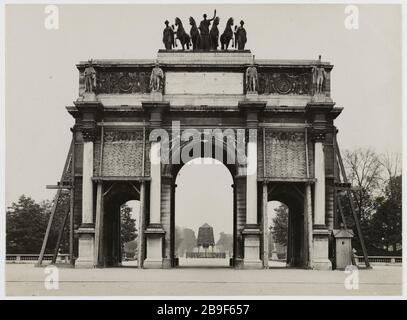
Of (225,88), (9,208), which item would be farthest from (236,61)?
(9,208)

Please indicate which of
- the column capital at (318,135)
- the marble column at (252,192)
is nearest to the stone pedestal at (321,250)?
the marble column at (252,192)

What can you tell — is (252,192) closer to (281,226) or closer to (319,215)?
(319,215)

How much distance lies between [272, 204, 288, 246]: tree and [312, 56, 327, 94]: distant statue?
34713 mm

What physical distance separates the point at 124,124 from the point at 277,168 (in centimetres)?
681

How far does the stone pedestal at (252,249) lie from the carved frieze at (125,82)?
24.9 feet

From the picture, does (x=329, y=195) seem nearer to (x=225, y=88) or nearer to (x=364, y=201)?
(x=225, y=88)

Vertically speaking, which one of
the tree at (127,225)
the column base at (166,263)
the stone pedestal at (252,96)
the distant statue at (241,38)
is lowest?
the column base at (166,263)

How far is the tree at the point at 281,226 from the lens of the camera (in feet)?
228

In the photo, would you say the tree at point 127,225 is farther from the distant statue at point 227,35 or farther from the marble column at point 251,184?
the marble column at point 251,184

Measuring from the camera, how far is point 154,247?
3300cm

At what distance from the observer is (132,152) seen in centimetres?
3406

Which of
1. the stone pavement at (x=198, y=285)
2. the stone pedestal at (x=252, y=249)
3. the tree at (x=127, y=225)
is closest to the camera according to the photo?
the stone pavement at (x=198, y=285)

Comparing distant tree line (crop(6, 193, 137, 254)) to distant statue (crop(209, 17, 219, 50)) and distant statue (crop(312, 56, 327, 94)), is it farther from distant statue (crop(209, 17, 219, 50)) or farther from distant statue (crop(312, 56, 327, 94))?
distant statue (crop(312, 56, 327, 94))

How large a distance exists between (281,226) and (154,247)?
38.8 metres
